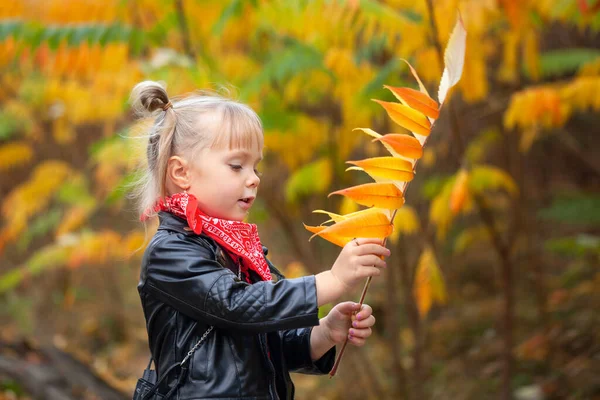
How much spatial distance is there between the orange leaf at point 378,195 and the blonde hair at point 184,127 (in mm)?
399

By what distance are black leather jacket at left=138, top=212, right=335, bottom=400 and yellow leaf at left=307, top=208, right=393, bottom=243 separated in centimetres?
20

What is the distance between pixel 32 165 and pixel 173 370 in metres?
6.53

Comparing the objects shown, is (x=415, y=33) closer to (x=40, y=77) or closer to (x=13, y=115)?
(x=40, y=77)

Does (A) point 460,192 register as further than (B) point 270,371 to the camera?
Yes

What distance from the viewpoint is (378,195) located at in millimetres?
1269

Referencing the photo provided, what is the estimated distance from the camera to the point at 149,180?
5.61 feet

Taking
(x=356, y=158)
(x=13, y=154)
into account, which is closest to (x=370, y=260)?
(x=356, y=158)

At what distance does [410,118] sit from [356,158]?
4.11 metres

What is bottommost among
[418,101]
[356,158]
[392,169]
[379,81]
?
[392,169]

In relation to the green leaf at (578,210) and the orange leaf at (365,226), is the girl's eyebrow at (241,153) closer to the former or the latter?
the orange leaf at (365,226)

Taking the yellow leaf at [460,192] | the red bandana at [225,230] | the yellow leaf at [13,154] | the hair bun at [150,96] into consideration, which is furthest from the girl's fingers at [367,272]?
the yellow leaf at [13,154]

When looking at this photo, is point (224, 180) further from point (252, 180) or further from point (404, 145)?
point (404, 145)

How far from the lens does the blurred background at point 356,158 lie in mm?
3127

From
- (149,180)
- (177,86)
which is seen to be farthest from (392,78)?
(149,180)
